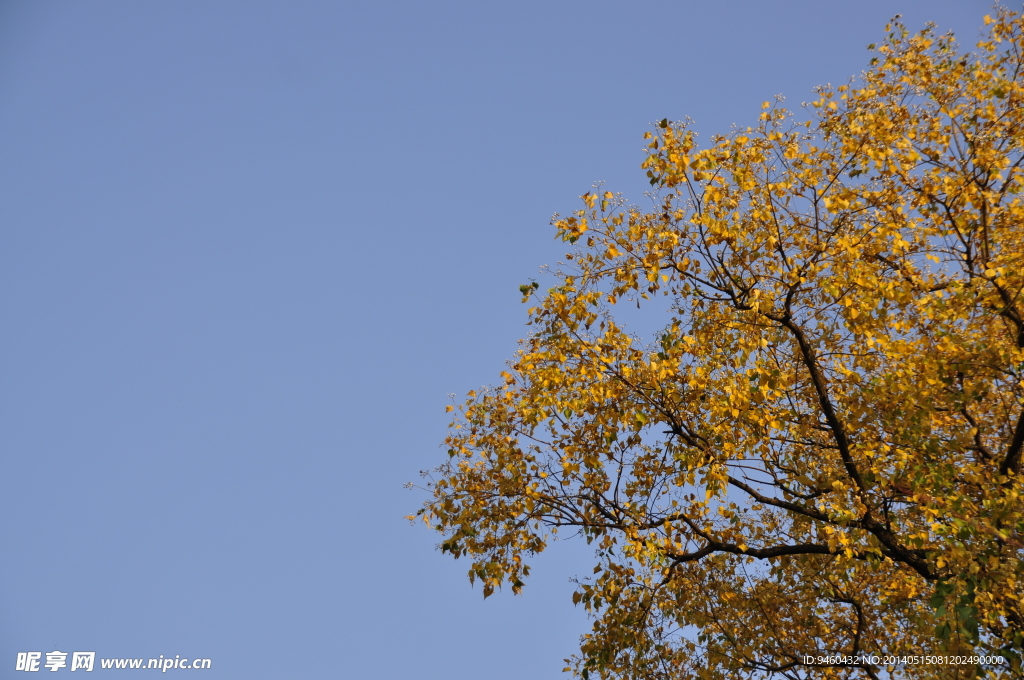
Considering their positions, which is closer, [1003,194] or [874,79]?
[1003,194]

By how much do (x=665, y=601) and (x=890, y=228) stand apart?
16.4 feet

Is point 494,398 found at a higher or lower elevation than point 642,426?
higher

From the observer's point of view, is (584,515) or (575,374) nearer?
(575,374)

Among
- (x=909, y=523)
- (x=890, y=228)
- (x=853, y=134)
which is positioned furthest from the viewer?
(x=909, y=523)

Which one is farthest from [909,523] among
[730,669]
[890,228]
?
[890,228]

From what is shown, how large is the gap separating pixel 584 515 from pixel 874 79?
20.6 ft

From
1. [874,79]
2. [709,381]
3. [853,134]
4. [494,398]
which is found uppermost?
[874,79]

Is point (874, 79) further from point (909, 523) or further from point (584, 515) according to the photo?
point (584, 515)

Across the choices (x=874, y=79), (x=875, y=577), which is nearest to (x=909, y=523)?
(x=875, y=577)

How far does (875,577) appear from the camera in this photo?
9914 millimetres

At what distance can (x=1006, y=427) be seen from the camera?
31.8ft

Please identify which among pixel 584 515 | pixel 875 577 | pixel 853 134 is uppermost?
pixel 853 134

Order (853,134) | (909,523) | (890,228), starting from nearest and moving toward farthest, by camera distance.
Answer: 1. (890,228)
2. (853,134)
3. (909,523)

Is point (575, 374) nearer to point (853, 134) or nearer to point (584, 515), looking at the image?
point (584, 515)
